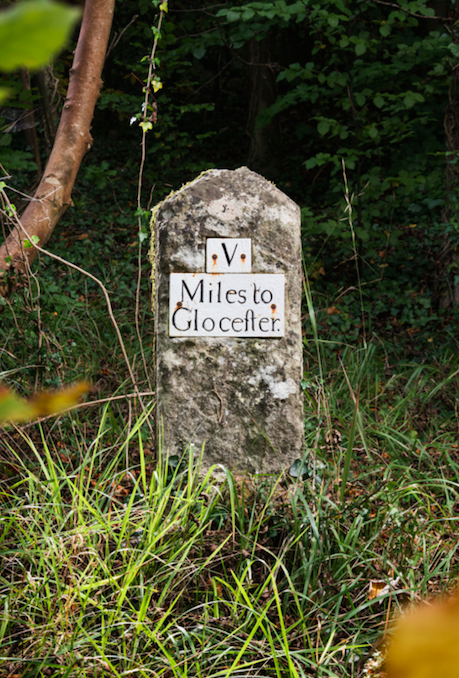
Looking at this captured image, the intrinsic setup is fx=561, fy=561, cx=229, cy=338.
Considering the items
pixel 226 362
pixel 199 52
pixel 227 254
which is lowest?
pixel 226 362

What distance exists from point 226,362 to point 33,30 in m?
2.11

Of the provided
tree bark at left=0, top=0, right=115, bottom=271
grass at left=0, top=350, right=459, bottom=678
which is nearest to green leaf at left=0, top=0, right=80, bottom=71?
grass at left=0, top=350, right=459, bottom=678

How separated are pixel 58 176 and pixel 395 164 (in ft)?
14.8

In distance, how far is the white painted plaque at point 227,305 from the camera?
2.30m

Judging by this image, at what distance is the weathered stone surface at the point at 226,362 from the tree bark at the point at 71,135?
39.9 inches

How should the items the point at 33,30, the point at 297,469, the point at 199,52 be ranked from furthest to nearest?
the point at 199,52 → the point at 297,469 → the point at 33,30

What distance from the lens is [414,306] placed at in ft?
16.1

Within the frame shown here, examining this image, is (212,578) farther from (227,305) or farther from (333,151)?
(333,151)

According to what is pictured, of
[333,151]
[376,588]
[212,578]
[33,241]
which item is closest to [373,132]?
[33,241]

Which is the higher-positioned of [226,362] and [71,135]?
[71,135]

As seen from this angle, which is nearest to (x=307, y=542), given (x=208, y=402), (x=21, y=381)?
(x=208, y=402)

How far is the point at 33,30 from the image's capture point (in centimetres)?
21

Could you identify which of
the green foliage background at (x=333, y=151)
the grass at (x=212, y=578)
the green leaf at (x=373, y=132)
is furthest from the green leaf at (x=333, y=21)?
the grass at (x=212, y=578)

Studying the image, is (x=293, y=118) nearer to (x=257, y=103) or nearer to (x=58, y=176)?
(x=257, y=103)
